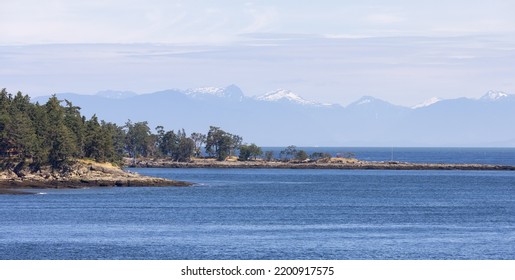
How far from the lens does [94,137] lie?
148m

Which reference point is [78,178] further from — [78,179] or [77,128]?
[77,128]

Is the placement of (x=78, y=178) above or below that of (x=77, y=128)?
below

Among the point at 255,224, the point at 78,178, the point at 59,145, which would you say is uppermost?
the point at 59,145

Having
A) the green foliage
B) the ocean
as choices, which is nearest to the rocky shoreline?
the green foliage

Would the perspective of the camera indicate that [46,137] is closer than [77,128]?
Yes

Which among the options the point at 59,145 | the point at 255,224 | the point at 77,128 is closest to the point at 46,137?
the point at 59,145

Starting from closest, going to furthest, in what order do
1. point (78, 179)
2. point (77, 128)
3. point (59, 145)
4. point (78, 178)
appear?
point (59, 145), point (78, 179), point (78, 178), point (77, 128)

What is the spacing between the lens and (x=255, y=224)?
284 ft

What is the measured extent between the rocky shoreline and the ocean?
15.3 ft

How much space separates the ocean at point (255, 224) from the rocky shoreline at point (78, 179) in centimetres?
466

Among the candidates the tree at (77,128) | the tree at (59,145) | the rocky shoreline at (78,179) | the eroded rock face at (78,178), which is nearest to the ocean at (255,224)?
the rocky shoreline at (78,179)

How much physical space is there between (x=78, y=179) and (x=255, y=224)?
62.6m

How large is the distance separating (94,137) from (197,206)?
43.7 metres

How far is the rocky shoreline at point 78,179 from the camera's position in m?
136
